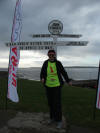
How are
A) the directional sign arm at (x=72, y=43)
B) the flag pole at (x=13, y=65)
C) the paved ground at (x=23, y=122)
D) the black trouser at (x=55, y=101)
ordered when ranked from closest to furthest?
the paved ground at (x=23, y=122) → the black trouser at (x=55, y=101) → the directional sign arm at (x=72, y=43) → the flag pole at (x=13, y=65)

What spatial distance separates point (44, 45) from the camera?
4.68 metres

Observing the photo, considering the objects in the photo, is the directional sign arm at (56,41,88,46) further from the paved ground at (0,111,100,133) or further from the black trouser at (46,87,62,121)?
the paved ground at (0,111,100,133)

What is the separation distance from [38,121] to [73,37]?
271 centimetres

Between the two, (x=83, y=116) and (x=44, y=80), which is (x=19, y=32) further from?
(x=83, y=116)

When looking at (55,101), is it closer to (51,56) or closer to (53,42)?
(51,56)

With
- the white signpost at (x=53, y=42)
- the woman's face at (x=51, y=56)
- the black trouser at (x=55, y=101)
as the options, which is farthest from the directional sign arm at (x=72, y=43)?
the black trouser at (x=55, y=101)

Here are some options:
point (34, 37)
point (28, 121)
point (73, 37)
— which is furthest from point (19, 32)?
point (28, 121)

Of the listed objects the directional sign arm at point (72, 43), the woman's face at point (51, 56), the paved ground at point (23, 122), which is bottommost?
the paved ground at point (23, 122)

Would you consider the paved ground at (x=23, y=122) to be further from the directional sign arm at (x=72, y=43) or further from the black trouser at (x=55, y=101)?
the directional sign arm at (x=72, y=43)

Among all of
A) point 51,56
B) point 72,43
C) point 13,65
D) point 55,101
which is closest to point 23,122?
point 55,101

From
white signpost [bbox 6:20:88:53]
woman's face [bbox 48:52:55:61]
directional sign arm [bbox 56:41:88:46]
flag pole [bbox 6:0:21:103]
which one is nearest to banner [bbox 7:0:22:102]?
flag pole [bbox 6:0:21:103]

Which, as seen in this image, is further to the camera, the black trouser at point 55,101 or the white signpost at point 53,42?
the white signpost at point 53,42

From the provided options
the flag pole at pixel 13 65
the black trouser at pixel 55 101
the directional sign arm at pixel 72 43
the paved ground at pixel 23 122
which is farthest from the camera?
the flag pole at pixel 13 65

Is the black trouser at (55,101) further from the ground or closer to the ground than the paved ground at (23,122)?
further from the ground
